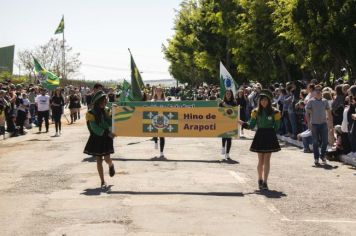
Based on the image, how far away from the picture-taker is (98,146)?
430 inches

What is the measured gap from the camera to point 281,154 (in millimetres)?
16938

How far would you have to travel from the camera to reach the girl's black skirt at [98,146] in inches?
429

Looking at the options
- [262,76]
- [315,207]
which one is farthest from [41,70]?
[315,207]

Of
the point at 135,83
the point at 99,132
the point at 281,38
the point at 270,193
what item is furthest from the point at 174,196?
the point at 281,38

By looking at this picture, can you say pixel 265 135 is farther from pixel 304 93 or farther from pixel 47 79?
pixel 47 79

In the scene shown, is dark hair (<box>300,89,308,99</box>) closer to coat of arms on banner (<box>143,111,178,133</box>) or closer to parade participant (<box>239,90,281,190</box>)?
coat of arms on banner (<box>143,111,178,133</box>)

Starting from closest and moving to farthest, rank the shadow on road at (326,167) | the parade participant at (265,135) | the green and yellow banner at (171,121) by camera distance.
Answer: the parade participant at (265,135) → the shadow on road at (326,167) → the green and yellow banner at (171,121)

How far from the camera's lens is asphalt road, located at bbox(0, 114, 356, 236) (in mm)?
A: 7867

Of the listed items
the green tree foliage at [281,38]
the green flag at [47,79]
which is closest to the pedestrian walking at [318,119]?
the green tree foliage at [281,38]

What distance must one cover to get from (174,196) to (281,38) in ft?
67.5

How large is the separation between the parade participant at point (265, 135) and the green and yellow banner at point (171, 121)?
430 centimetres

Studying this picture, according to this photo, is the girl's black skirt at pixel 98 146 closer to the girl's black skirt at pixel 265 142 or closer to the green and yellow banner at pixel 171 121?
the girl's black skirt at pixel 265 142

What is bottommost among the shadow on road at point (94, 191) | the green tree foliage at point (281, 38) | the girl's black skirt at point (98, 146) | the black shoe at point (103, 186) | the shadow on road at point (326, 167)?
the shadow on road at point (94, 191)

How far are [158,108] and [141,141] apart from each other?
4813 mm
